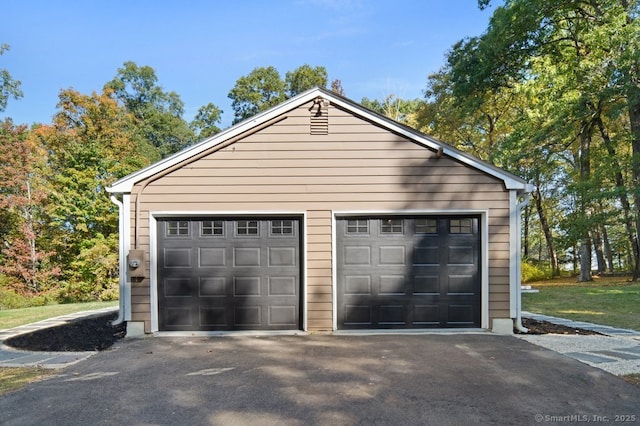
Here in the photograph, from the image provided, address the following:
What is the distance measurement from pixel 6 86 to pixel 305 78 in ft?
59.4

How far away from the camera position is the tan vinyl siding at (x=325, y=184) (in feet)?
20.2

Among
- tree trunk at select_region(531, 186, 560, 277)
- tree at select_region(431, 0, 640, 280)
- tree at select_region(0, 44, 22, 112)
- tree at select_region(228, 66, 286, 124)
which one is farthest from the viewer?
tree at select_region(228, 66, 286, 124)

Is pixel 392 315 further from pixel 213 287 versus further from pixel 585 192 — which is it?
pixel 585 192

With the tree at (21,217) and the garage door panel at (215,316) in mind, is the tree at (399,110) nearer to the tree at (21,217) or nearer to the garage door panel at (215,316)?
the tree at (21,217)

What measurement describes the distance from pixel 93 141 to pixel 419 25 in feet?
50.6

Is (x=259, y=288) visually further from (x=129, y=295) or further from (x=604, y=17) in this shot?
(x=604, y=17)

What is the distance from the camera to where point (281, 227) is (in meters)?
→ 6.33

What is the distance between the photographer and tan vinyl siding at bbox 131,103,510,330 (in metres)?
6.16

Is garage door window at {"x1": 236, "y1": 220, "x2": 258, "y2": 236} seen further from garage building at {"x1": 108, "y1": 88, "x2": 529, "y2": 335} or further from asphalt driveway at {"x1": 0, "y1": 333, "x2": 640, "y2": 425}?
asphalt driveway at {"x1": 0, "y1": 333, "x2": 640, "y2": 425}

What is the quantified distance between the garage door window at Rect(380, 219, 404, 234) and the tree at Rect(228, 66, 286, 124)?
78.1ft

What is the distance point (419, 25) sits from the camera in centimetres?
1209

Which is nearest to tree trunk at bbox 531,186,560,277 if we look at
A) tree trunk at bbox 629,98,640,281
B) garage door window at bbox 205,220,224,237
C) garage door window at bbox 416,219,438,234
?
tree trunk at bbox 629,98,640,281

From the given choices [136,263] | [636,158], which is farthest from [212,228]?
[636,158]

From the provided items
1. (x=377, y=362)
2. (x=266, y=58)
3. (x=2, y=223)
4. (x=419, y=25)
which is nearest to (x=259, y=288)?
(x=377, y=362)
